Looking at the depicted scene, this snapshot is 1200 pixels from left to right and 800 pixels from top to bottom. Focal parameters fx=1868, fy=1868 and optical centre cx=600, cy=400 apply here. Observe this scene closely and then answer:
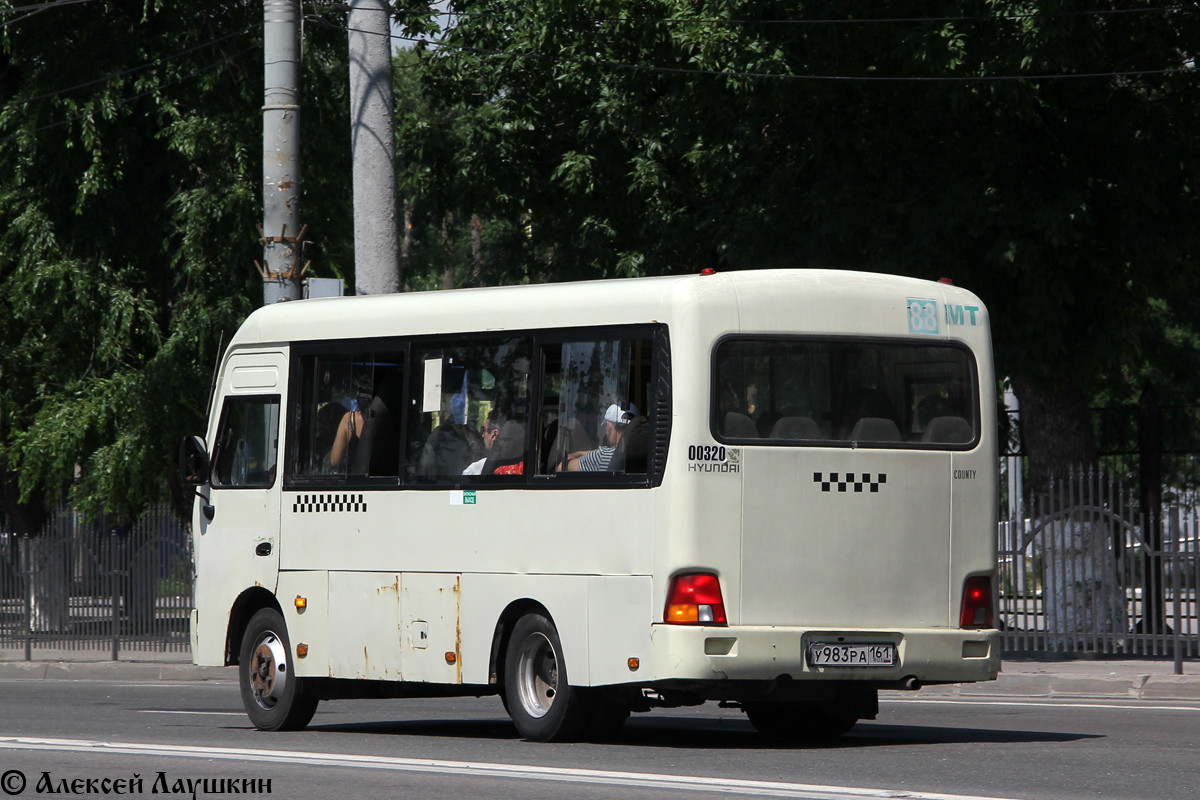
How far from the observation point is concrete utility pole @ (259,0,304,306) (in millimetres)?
16672

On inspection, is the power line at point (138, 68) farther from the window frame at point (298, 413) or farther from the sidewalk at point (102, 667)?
the window frame at point (298, 413)

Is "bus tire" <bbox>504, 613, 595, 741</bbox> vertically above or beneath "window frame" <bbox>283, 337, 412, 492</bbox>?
beneath

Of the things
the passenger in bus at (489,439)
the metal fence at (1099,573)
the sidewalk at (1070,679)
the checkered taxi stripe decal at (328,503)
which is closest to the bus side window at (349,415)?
the checkered taxi stripe decal at (328,503)

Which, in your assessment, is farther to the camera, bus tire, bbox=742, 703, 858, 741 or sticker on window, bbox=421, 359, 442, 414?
sticker on window, bbox=421, 359, 442, 414

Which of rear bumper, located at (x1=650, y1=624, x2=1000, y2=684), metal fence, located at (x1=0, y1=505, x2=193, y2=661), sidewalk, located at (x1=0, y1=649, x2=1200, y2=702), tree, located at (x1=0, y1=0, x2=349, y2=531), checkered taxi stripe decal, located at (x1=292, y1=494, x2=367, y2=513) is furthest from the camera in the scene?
tree, located at (x1=0, y1=0, x2=349, y2=531)

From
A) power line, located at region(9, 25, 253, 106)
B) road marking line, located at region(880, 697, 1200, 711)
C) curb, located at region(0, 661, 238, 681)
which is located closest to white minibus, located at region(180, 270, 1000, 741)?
road marking line, located at region(880, 697, 1200, 711)

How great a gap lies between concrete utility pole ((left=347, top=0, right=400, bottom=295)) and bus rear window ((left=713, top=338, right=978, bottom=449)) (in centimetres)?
749

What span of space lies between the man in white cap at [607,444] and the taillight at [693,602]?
88 centimetres

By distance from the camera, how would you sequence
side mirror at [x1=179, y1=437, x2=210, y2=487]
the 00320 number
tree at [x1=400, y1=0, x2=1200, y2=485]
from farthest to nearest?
tree at [x1=400, y1=0, x2=1200, y2=485] → side mirror at [x1=179, y1=437, x2=210, y2=487] → the 00320 number

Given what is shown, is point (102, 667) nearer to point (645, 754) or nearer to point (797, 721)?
point (797, 721)

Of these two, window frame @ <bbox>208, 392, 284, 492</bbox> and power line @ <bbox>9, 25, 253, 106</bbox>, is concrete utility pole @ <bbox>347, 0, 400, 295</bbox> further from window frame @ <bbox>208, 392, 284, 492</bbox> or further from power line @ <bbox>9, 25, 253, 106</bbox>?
power line @ <bbox>9, 25, 253, 106</bbox>

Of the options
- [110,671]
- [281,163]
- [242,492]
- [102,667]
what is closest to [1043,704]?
[242,492]

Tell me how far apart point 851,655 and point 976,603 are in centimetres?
98

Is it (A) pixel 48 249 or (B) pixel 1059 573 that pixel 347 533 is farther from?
(A) pixel 48 249
